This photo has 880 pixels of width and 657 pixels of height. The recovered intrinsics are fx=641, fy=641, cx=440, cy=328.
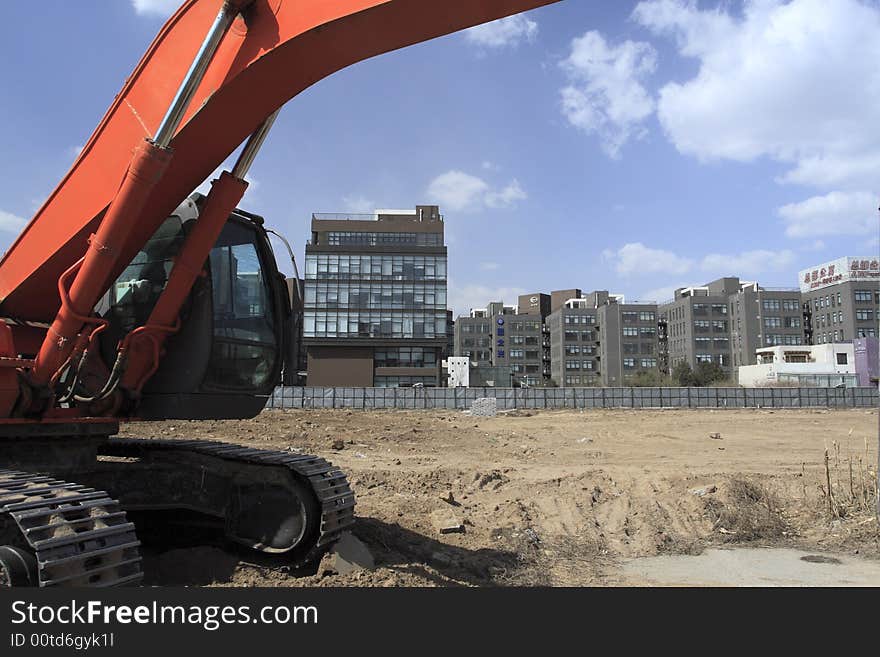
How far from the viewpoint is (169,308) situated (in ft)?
15.9

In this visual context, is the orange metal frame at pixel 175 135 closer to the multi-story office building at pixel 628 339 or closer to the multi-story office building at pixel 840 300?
the multi-story office building at pixel 840 300

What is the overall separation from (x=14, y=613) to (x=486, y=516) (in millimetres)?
7332

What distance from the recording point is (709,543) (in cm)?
864

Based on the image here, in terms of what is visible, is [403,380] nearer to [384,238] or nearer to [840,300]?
[384,238]

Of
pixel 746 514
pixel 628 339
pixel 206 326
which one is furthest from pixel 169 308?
pixel 628 339

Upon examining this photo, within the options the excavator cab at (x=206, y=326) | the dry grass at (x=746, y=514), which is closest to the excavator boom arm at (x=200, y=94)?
the excavator cab at (x=206, y=326)

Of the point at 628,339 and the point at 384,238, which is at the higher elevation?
the point at 384,238

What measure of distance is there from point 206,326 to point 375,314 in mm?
64166

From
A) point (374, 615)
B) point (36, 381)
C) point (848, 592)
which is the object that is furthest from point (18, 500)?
point (848, 592)

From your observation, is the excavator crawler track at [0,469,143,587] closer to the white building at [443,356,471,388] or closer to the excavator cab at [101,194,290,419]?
the excavator cab at [101,194,290,419]

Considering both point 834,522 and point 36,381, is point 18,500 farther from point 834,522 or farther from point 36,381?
point 834,522

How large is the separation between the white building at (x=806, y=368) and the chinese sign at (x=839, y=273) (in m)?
14.8

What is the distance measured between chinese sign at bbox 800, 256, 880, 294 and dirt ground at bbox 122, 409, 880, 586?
84855 millimetres

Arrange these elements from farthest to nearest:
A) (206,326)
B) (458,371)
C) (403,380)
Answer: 1. (458,371)
2. (403,380)
3. (206,326)
